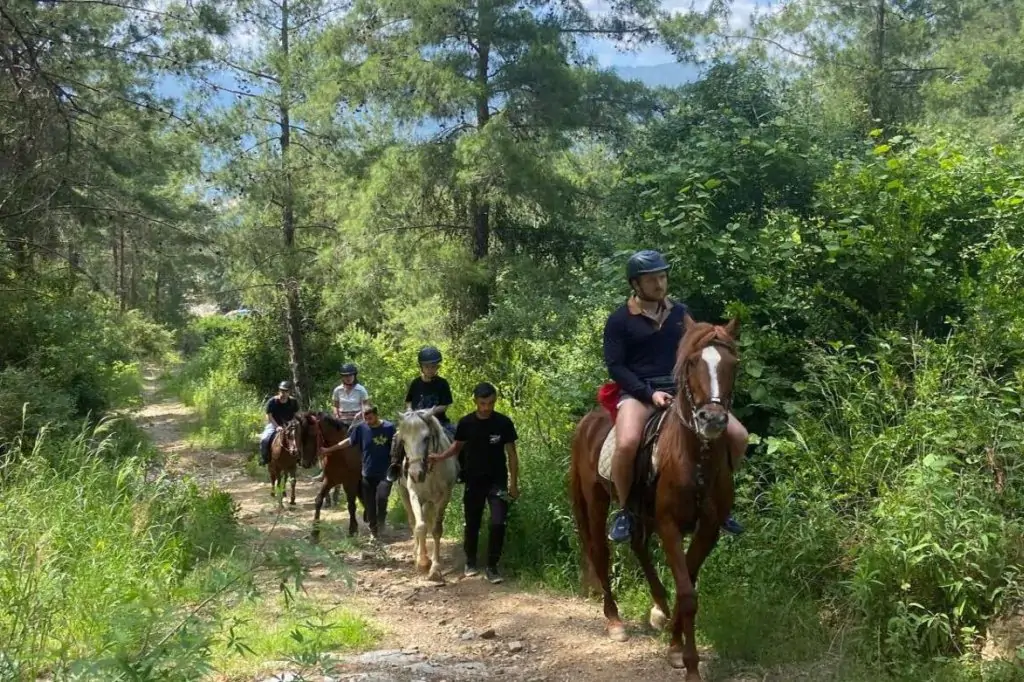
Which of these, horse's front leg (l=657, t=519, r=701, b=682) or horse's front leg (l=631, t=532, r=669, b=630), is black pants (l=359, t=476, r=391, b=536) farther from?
horse's front leg (l=657, t=519, r=701, b=682)

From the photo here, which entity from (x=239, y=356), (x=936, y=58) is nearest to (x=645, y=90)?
(x=936, y=58)

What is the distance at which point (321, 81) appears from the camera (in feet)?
51.5

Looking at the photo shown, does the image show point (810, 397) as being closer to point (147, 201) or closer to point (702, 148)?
point (702, 148)

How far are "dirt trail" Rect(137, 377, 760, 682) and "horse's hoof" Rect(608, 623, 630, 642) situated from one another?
5 centimetres

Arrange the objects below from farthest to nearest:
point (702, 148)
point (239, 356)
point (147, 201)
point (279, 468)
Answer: point (239, 356) < point (147, 201) < point (279, 468) < point (702, 148)

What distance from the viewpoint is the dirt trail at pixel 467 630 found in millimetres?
5418

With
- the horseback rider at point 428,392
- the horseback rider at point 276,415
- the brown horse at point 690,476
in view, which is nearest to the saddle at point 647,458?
the brown horse at point 690,476

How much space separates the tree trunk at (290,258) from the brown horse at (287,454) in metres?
5.82

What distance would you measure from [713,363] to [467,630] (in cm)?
354

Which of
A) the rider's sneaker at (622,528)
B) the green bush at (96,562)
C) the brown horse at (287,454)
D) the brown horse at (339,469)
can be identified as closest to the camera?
the green bush at (96,562)

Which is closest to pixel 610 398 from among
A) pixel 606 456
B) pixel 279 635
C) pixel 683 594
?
pixel 606 456

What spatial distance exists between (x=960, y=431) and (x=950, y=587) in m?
1.29

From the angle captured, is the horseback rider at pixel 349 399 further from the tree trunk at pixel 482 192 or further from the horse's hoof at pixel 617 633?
the horse's hoof at pixel 617 633

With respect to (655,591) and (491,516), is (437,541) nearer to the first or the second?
(491,516)
